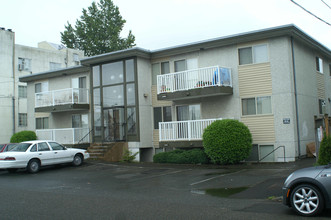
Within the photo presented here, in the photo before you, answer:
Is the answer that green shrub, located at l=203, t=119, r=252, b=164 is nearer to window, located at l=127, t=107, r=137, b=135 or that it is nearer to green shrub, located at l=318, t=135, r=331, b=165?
window, located at l=127, t=107, r=137, b=135

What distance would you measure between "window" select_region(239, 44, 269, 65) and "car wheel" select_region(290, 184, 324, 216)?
39.5 ft

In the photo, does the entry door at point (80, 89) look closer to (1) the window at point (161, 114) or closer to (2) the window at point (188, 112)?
(1) the window at point (161, 114)

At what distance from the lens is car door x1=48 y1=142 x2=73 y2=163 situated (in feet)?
60.7

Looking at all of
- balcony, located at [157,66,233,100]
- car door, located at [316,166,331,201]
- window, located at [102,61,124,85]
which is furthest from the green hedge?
car door, located at [316,166,331,201]

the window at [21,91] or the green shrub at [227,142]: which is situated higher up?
the window at [21,91]

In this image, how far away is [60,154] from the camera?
734 inches

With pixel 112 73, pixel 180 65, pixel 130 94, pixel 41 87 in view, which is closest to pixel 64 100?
pixel 41 87

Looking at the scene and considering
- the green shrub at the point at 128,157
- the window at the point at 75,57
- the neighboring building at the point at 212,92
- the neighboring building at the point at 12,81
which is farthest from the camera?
the window at the point at 75,57

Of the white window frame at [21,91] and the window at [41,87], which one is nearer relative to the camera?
the window at [41,87]

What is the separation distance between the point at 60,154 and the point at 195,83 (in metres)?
7.93

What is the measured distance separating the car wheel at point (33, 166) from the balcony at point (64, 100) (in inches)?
289

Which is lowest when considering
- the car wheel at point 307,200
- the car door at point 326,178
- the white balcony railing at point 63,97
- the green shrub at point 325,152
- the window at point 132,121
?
the car wheel at point 307,200

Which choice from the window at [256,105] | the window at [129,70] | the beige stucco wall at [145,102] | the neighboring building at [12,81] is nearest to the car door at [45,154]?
the beige stucco wall at [145,102]

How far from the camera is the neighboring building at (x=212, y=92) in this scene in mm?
18250
